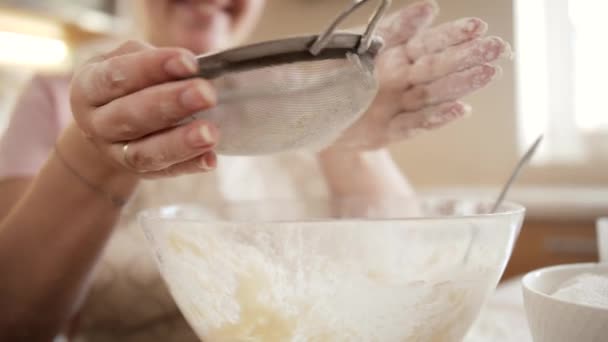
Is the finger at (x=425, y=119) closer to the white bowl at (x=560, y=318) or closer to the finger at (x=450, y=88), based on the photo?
the finger at (x=450, y=88)

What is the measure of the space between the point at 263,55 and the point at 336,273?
13cm

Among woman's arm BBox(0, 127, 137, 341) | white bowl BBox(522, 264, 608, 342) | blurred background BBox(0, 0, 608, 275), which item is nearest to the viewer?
white bowl BBox(522, 264, 608, 342)

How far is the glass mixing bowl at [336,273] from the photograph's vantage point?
0.86ft

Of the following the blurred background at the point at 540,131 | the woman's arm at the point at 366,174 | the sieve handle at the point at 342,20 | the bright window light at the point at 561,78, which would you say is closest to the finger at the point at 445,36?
the sieve handle at the point at 342,20

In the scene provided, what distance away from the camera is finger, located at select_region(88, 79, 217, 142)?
24 centimetres

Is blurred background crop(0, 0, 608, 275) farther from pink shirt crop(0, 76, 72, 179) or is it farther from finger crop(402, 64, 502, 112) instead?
finger crop(402, 64, 502, 112)

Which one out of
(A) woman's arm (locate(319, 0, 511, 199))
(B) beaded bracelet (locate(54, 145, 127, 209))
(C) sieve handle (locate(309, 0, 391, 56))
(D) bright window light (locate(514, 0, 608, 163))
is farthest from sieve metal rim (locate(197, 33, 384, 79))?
(D) bright window light (locate(514, 0, 608, 163))

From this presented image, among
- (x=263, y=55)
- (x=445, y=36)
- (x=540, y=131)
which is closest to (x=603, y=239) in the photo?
(x=445, y=36)

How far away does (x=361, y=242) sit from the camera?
260 millimetres

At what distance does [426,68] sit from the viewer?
39 centimetres

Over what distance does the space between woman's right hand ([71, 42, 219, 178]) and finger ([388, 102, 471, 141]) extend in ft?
0.68

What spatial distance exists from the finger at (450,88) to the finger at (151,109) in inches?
8.2

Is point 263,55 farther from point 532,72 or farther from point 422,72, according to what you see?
point 532,72

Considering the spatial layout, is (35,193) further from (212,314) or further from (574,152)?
(574,152)
